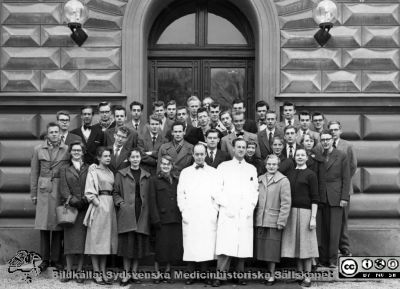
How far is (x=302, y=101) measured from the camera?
10.1m

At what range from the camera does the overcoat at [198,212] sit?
8117mm

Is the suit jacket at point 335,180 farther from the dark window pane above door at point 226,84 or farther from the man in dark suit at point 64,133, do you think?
the man in dark suit at point 64,133

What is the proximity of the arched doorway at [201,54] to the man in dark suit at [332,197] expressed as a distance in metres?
2.63

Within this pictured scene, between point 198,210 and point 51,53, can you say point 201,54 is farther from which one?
point 198,210

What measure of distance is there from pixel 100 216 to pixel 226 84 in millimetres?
3977

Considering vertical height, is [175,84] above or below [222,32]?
below

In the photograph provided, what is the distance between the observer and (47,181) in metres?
8.58

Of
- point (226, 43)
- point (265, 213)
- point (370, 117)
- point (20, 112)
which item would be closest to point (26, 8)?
point (20, 112)

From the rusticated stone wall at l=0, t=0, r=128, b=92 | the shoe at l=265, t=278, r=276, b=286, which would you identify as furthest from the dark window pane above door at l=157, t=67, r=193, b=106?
the shoe at l=265, t=278, r=276, b=286

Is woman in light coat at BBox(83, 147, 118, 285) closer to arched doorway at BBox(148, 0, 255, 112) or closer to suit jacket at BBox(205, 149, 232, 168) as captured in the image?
suit jacket at BBox(205, 149, 232, 168)

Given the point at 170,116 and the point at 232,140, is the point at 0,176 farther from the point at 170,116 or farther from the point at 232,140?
the point at 232,140

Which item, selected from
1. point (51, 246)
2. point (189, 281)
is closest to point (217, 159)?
point (189, 281)

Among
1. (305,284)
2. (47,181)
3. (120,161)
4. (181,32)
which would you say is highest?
(181,32)

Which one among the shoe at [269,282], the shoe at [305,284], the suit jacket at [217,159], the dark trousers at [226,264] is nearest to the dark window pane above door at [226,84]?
the suit jacket at [217,159]
